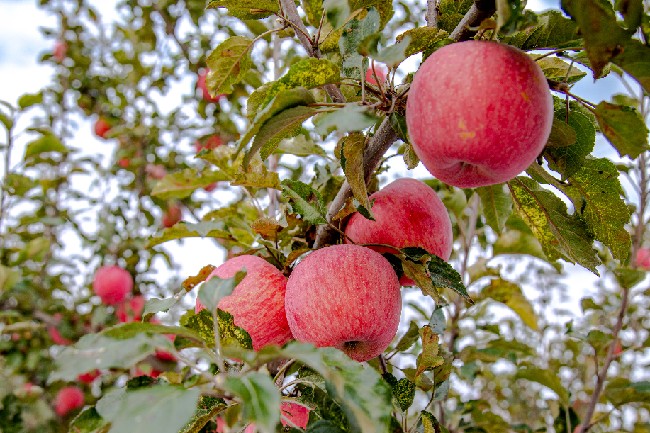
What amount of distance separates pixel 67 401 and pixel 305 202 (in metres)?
3.15

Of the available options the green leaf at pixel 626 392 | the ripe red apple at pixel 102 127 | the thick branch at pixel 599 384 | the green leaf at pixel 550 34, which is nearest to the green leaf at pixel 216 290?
the green leaf at pixel 550 34

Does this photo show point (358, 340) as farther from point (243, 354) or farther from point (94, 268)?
point (94, 268)

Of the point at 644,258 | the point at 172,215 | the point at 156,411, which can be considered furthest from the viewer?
the point at 172,215

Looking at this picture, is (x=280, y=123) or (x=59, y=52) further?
(x=59, y=52)

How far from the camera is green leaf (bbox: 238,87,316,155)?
2.59ft

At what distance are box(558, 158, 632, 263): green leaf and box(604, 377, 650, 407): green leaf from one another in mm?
1043

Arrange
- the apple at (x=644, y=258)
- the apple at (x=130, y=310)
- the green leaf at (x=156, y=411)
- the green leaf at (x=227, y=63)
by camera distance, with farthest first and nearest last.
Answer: the apple at (x=130, y=310)
the apple at (x=644, y=258)
the green leaf at (x=227, y=63)
the green leaf at (x=156, y=411)

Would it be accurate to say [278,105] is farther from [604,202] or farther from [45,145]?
[45,145]

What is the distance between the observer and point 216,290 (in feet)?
2.53

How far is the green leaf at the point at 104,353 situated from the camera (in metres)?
0.61

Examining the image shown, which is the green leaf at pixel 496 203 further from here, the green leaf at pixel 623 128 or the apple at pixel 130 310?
the apple at pixel 130 310

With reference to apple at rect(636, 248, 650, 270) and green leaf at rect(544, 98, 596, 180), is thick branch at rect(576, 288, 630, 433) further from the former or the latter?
green leaf at rect(544, 98, 596, 180)

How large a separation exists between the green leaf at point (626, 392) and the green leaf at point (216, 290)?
1655mm

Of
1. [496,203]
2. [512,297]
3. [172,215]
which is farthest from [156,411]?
[172,215]
